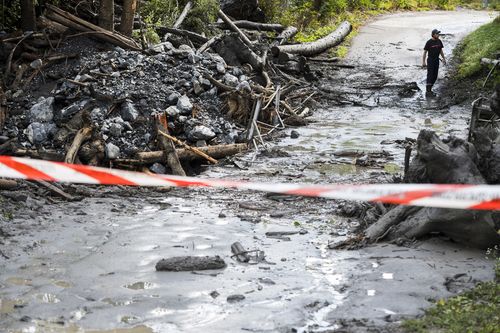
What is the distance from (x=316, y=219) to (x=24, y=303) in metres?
4.08

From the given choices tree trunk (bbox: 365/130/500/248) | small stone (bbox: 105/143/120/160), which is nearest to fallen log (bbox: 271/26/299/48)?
small stone (bbox: 105/143/120/160)

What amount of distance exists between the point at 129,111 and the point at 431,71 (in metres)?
9.56

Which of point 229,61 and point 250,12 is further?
point 250,12

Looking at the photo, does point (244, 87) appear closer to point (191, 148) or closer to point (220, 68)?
point (220, 68)

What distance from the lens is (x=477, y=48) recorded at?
816 inches

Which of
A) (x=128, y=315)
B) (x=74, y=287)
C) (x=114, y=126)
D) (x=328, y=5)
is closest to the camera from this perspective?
(x=128, y=315)

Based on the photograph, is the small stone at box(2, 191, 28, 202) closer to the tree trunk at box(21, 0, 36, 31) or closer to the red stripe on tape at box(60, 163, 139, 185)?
the red stripe on tape at box(60, 163, 139, 185)

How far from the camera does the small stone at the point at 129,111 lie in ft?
40.1

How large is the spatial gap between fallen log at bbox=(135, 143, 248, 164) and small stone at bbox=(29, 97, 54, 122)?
2.26m

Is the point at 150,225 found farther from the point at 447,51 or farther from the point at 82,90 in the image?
the point at 447,51

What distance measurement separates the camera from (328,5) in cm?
2720

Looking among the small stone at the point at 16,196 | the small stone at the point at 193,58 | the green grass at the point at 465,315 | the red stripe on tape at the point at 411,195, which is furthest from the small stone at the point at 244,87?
the red stripe on tape at the point at 411,195

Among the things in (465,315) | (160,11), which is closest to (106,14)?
(160,11)

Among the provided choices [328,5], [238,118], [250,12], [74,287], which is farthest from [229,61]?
[328,5]
